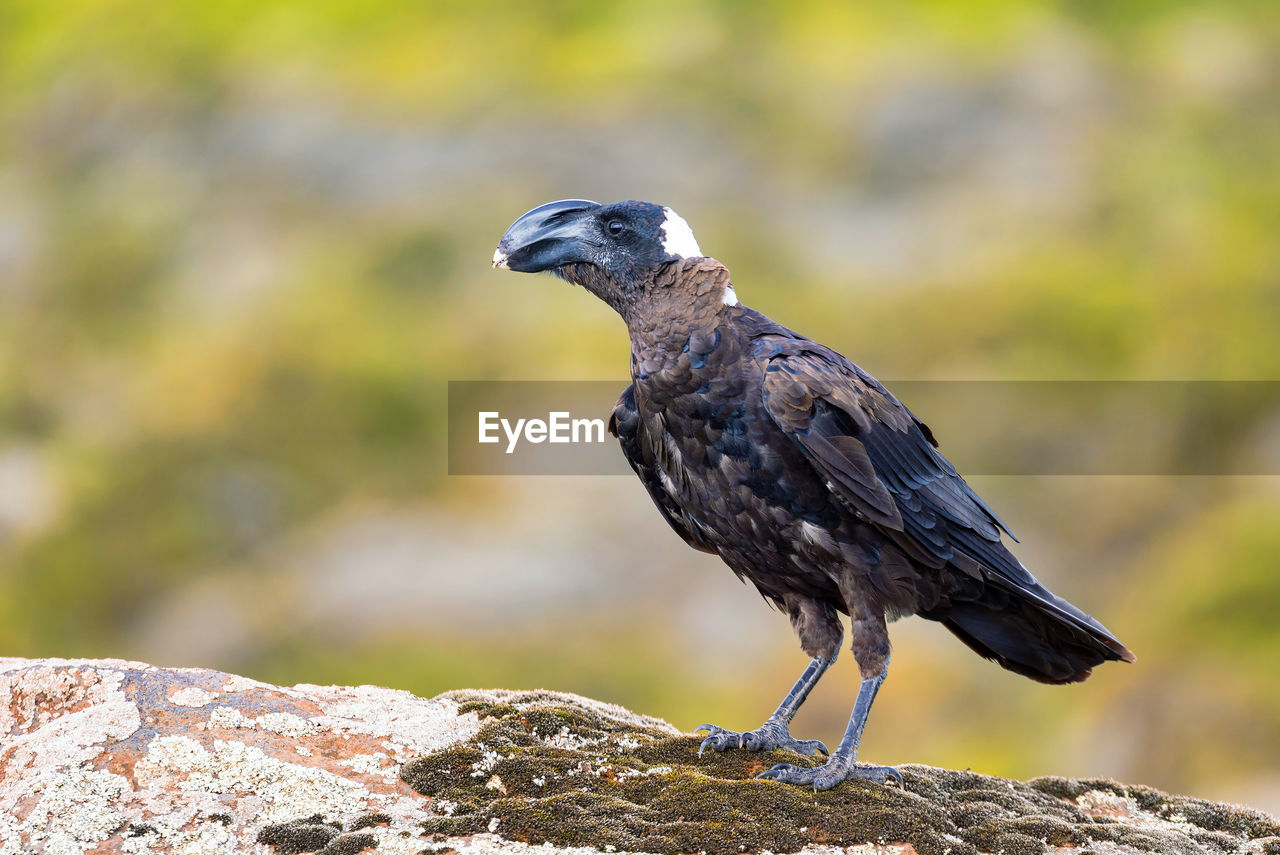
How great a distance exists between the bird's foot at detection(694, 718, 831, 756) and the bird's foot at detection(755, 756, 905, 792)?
0.32 m

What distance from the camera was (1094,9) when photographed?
27.7 meters

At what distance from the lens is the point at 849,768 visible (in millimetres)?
6320

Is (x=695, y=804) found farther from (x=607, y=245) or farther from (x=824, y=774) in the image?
(x=607, y=245)

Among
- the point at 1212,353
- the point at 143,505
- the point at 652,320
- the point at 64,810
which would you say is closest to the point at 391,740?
the point at 64,810

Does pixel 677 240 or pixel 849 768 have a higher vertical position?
pixel 677 240

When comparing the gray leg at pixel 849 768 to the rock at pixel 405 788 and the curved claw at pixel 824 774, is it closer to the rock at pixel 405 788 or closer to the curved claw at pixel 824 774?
the curved claw at pixel 824 774

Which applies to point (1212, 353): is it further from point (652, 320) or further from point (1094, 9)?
point (652, 320)

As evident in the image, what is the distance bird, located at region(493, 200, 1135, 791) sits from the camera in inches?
250

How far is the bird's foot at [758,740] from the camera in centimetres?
661

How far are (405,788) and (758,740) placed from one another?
2007 millimetres

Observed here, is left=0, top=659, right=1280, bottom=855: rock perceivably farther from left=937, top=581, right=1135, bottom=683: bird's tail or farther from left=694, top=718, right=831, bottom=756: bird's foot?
left=937, top=581, right=1135, bottom=683: bird's tail

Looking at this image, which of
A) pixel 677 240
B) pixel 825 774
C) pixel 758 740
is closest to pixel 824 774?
pixel 825 774

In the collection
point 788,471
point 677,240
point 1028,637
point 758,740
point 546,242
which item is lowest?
point 758,740

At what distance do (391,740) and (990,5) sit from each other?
2539cm
